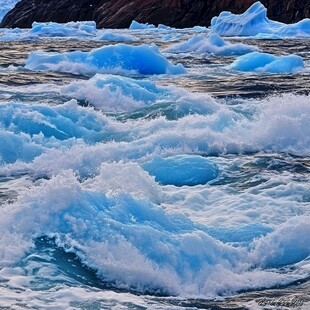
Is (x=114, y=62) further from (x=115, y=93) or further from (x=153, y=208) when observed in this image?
(x=153, y=208)

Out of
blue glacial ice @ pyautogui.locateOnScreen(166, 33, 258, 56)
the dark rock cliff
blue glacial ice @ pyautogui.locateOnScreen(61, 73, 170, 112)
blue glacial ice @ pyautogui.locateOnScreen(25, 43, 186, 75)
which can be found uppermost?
Answer: blue glacial ice @ pyautogui.locateOnScreen(61, 73, 170, 112)

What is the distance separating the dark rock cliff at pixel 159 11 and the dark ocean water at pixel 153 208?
116 ft

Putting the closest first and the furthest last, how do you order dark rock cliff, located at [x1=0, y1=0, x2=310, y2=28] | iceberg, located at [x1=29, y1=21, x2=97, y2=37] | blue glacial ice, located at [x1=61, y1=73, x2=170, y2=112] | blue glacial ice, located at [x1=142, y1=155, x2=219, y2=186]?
blue glacial ice, located at [x1=142, y1=155, x2=219, y2=186]
blue glacial ice, located at [x1=61, y1=73, x2=170, y2=112]
iceberg, located at [x1=29, y1=21, x2=97, y2=37]
dark rock cliff, located at [x1=0, y1=0, x2=310, y2=28]

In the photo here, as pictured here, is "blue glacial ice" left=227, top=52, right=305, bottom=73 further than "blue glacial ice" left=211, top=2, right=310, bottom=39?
No

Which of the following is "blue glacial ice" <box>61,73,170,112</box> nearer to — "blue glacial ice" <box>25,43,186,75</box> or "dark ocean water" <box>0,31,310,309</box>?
"dark ocean water" <box>0,31,310,309</box>

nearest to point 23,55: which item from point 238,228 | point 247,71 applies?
point 247,71

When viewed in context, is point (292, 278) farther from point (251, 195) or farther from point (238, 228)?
point (251, 195)

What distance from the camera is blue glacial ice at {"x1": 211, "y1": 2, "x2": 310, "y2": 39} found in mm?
34531

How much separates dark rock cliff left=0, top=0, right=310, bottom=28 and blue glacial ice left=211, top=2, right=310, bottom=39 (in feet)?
33.1

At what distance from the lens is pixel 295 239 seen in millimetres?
5898

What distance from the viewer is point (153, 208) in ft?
20.4

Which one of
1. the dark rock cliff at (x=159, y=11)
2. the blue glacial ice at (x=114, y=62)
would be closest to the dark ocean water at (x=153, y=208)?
the blue glacial ice at (x=114, y=62)

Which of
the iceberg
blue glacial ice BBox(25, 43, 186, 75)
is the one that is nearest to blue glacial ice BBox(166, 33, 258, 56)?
blue glacial ice BBox(25, 43, 186, 75)

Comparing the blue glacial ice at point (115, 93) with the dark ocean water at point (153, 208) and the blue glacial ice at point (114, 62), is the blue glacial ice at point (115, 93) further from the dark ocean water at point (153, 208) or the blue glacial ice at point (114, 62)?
the blue glacial ice at point (114, 62)
